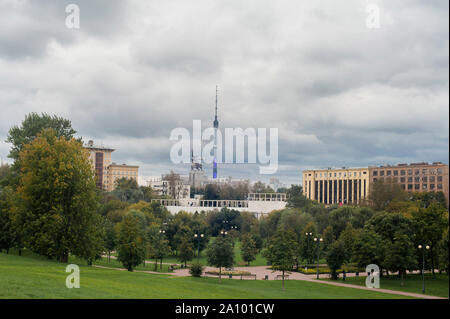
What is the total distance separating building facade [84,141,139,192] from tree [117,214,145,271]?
131 m

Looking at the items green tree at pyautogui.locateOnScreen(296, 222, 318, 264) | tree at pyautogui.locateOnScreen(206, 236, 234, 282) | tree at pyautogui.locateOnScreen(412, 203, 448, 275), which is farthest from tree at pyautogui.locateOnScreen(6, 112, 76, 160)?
tree at pyautogui.locateOnScreen(412, 203, 448, 275)

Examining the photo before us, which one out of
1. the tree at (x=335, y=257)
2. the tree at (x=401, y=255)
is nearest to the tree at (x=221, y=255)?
the tree at (x=335, y=257)

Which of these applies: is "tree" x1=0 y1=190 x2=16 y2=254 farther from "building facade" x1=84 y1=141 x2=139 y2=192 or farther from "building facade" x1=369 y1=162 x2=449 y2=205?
"building facade" x1=84 y1=141 x2=139 y2=192

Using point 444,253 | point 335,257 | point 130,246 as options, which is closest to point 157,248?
point 130,246

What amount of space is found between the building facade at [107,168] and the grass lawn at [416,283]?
133 meters

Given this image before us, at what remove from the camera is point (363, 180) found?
440 feet

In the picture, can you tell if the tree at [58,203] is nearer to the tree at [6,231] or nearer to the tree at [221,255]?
the tree at [6,231]

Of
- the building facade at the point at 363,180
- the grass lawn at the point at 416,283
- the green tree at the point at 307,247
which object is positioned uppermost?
the building facade at the point at 363,180

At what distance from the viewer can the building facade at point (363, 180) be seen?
122 meters

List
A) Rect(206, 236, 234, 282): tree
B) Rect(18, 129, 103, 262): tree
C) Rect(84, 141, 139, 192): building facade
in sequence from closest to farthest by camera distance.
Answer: Rect(18, 129, 103, 262): tree → Rect(206, 236, 234, 282): tree → Rect(84, 141, 139, 192): building facade

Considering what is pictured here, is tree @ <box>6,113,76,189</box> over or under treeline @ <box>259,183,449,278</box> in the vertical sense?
over

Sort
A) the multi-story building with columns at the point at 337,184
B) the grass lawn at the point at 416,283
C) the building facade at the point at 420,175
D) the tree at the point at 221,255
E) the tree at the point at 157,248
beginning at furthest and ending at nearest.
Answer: the multi-story building with columns at the point at 337,184
the building facade at the point at 420,175
the tree at the point at 157,248
the tree at the point at 221,255
the grass lawn at the point at 416,283

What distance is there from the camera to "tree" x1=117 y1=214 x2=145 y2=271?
3691cm
